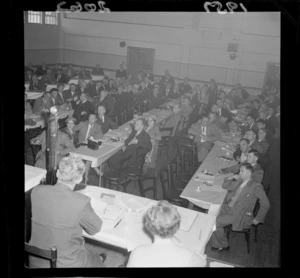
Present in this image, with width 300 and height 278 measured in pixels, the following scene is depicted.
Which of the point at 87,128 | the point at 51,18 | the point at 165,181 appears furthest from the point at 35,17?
the point at 165,181

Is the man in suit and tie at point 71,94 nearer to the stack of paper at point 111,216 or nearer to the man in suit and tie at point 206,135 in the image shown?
the stack of paper at point 111,216

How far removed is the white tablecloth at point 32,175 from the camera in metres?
3.94

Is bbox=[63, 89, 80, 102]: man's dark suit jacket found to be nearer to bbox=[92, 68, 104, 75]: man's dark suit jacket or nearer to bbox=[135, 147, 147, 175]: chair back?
bbox=[92, 68, 104, 75]: man's dark suit jacket

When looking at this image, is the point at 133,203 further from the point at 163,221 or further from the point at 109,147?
the point at 109,147

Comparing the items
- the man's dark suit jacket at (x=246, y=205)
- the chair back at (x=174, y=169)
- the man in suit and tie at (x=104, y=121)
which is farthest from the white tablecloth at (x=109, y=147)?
the man's dark suit jacket at (x=246, y=205)

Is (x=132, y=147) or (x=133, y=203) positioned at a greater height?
(x=132, y=147)

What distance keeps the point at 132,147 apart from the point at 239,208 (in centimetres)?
171

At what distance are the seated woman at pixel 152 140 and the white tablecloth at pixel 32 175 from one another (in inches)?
51.2

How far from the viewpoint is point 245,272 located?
359 cm

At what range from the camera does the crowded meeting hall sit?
10.8 feet

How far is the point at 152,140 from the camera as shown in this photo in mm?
4875

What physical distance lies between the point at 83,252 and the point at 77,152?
1.36 m
